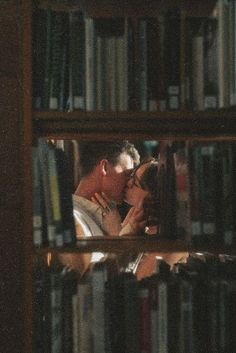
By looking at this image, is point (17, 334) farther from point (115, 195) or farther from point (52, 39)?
point (52, 39)

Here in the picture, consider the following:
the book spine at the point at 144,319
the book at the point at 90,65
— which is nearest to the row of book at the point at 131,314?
the book spine at the point at 144,319

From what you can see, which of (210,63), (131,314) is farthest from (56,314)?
(210,63)

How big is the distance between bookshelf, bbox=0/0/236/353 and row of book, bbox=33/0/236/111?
0.05 m

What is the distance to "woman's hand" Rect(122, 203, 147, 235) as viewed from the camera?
64.2 inches

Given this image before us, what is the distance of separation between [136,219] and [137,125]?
1.02 ft

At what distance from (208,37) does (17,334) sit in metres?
1.01

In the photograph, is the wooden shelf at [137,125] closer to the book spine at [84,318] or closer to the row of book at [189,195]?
the row of book at [189,195]

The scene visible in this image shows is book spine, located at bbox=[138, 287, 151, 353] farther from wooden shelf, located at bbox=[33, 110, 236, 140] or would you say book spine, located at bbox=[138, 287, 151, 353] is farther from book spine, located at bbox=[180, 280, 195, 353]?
wooden shelf, located at bbox=[33, 110, 236, 140]

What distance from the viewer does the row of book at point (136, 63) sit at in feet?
4.50

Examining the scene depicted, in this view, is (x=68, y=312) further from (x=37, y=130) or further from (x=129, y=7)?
(x=129, y=7)

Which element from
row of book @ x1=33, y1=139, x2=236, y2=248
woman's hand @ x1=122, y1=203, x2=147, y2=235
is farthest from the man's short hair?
row of book @ x1=33, y1=139, x2=236, y2=248

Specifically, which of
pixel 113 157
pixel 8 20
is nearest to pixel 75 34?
pixel 8 20

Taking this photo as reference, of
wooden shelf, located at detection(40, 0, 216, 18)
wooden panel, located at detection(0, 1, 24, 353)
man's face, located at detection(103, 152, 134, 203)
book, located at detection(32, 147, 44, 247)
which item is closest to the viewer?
book, located at detection(32, 147, 44, 247)

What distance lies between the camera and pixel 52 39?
1376mm
